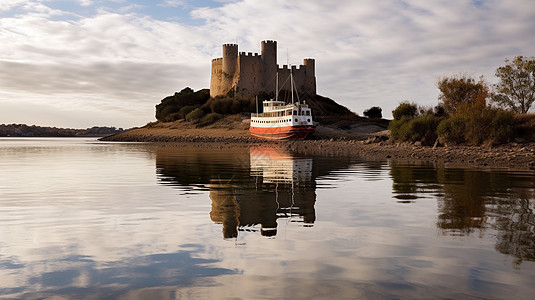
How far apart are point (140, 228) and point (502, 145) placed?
91.6 ft

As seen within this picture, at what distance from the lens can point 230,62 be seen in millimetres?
91938

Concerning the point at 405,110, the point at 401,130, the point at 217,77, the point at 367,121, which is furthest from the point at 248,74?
the point at 401,130

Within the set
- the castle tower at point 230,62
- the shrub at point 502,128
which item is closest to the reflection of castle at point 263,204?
the shrub at point 502,128

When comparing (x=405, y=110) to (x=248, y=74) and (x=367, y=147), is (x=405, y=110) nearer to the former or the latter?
(x=367, y=147)

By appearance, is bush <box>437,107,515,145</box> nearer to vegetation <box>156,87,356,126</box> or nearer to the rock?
the rock

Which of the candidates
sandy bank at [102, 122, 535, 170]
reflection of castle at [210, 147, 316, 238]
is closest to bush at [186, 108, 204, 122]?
sandy bank at [102, 122, 535, 170]

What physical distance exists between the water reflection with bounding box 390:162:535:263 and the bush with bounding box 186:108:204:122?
69012 mm

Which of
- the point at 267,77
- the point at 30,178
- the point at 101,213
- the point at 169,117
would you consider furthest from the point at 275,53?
the point at 101,213

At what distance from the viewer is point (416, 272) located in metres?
5.31

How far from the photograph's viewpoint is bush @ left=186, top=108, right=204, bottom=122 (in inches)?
3324

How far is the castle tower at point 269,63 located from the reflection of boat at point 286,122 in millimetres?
28653

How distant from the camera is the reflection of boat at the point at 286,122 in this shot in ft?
180

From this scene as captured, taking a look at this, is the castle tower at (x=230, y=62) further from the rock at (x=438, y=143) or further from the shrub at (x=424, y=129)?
the rock at (x=438, y=143)

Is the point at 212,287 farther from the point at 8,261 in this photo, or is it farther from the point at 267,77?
the point at 267,77
